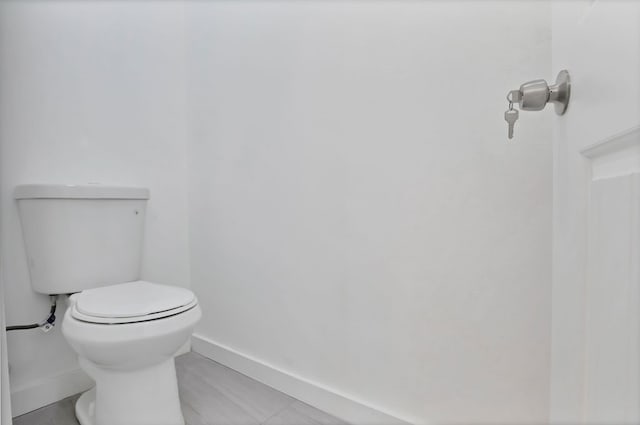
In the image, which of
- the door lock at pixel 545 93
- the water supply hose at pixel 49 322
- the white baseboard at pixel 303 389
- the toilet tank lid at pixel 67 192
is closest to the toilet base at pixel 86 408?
the water supply hose at pixel 49 322

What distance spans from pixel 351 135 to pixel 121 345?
3.04 ft

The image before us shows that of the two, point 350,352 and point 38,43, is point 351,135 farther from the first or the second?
point 38,43

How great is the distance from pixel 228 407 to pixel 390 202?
37.8 inches

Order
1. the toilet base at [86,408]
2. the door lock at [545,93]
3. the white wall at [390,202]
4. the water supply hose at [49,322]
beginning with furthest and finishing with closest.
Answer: the water supply hose at [49,322]
the toilet base at [86,408]
the white wall at [390,202]
the door lock at [545,93]

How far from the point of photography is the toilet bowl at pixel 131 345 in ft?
2.85

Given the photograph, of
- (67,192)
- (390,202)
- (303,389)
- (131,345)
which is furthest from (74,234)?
(390,202)

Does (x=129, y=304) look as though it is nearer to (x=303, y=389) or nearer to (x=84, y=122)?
(x=303, y=389)

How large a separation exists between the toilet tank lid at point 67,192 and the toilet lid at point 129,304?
361mm

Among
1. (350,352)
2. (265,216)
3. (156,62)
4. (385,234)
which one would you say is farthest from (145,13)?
(350,352)

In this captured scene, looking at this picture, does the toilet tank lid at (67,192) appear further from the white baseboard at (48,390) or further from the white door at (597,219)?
the white door at (597,219)

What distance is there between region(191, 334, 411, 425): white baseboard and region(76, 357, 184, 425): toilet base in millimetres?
379

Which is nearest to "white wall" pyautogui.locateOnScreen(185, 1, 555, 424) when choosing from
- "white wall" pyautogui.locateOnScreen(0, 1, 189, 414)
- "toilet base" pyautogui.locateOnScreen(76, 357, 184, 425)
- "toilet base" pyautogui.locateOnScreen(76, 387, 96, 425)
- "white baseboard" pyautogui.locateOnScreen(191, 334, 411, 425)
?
"white baseboard" pyautogui.locateOnScreen(191, 334, 411, 425)

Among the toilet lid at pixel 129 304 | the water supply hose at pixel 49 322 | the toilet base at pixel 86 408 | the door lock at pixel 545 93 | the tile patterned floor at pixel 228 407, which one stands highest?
the door lock at pixel 545 93

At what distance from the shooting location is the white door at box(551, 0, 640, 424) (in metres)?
0.29
